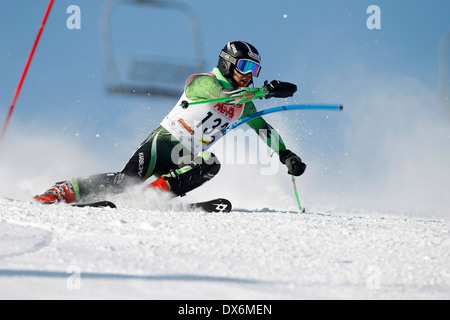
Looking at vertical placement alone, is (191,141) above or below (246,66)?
below

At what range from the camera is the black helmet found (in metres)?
4.65

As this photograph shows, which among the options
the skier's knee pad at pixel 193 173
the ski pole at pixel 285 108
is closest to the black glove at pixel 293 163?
the ski pole at pixel 285 108

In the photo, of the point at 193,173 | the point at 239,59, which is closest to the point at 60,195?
the point at 193,173

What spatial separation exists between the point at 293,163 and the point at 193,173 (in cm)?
90

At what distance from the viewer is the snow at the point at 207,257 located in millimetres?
2160

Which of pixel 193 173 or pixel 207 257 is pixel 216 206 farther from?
pixel 207 257

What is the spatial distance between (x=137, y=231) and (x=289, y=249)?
2.79ft

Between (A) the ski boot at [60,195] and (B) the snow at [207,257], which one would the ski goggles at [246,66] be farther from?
(A) the ski boot at [60,195]

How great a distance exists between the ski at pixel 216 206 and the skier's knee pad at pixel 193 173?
0.84 ft

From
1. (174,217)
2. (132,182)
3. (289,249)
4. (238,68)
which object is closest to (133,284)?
(289,249)

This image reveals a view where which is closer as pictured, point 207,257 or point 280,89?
point 207,257

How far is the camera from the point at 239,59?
4.64 metres

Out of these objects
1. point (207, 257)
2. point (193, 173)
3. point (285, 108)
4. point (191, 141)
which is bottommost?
point (207, 257)
